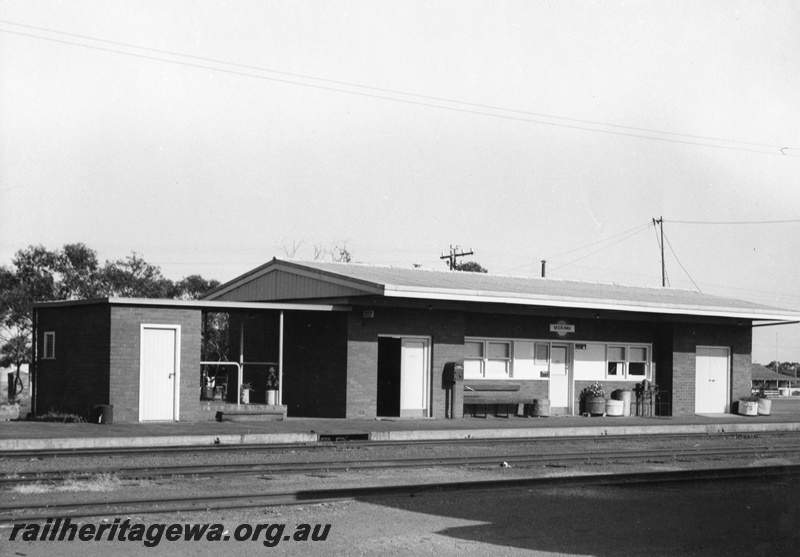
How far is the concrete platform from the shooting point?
55.8 feet

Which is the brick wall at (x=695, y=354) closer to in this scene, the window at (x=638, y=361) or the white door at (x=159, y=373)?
the window at (x=638, y=361)

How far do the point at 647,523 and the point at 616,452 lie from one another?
7.32 m

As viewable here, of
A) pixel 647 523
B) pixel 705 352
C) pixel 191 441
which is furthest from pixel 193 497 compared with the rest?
pixel 705 352

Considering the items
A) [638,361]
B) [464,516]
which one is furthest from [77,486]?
[638,361]

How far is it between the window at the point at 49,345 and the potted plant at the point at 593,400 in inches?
573

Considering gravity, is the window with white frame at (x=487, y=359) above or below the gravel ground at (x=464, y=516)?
above

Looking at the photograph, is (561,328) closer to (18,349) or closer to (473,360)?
(473,360)

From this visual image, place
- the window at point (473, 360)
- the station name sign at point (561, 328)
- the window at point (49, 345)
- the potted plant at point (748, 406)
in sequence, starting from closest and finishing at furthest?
the window at point (49, 345)
the window at point (473, 360)
the station name sign at point (561, 328)
the potted plant at point (748, 406)

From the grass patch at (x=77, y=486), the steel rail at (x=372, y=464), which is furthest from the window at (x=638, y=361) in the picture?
the grass patch at (x=77, y=486)

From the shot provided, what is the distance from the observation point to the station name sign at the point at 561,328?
89.5 ft

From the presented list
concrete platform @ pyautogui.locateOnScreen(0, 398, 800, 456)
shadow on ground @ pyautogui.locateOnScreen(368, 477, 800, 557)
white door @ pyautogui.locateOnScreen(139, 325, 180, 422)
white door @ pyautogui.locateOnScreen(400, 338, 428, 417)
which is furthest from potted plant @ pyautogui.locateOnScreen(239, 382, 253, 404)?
shadow on ground @ pyautogui.locateOnScreen(368, 477, 800, 557)

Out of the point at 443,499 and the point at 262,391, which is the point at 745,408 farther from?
the point at 443,499

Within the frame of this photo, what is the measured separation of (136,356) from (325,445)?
549 cm

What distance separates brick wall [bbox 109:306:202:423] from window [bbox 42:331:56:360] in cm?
316
